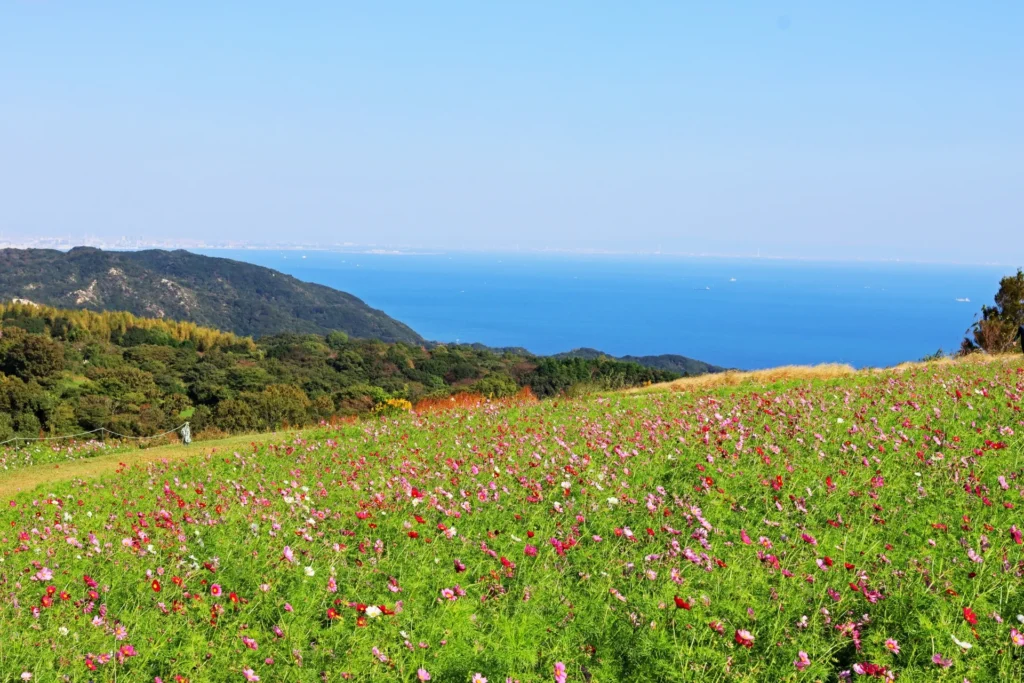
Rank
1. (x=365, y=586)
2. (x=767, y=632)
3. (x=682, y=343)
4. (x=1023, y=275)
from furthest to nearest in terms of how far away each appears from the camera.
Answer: (x=682, y=343)
(x=1023, y=275)
(x=365, y=586)
(x=767, y=632)

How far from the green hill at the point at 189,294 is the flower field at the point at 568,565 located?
14144cm

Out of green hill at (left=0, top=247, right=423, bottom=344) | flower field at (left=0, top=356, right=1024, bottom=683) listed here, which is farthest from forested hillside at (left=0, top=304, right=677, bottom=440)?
green hill at (left=0, top=247, right=423, bottom=344)

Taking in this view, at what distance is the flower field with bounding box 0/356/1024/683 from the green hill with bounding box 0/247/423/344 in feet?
464

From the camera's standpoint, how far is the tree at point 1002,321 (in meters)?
24.5

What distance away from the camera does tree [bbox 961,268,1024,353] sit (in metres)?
24.5

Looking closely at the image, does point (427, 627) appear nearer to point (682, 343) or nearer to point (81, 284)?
point (81, 284)

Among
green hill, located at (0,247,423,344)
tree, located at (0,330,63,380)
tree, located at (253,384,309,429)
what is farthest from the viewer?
green hill, located at (0,247,423,344)

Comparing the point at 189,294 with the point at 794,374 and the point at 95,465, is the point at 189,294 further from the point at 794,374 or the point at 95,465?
the point at 794,374

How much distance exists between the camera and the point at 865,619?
13.9 feet

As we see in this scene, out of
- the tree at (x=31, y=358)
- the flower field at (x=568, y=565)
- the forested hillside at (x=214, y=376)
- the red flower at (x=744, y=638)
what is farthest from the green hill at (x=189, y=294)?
the red flower at (x=744, y=638)

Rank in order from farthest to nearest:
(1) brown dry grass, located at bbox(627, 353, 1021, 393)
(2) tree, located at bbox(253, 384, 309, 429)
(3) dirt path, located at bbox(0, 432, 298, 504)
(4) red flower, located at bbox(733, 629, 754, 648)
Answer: (2) tree, located at bbox(253, 384, 309, 429), (1) brown dry grass, located at bbox(627, 353, 1021, 393), (3) dirt path, located at bbox(0, 432, 298, 504), (4) red flower, located at bbox(733, 629, 754, 648)

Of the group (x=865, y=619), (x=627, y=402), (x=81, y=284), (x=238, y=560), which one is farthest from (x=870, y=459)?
(x=81, y=284)

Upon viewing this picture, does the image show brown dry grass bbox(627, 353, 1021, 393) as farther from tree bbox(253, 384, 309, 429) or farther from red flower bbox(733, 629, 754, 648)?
tree bbox(253, 384, 309, 429)

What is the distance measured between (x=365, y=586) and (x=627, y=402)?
10375 mm
